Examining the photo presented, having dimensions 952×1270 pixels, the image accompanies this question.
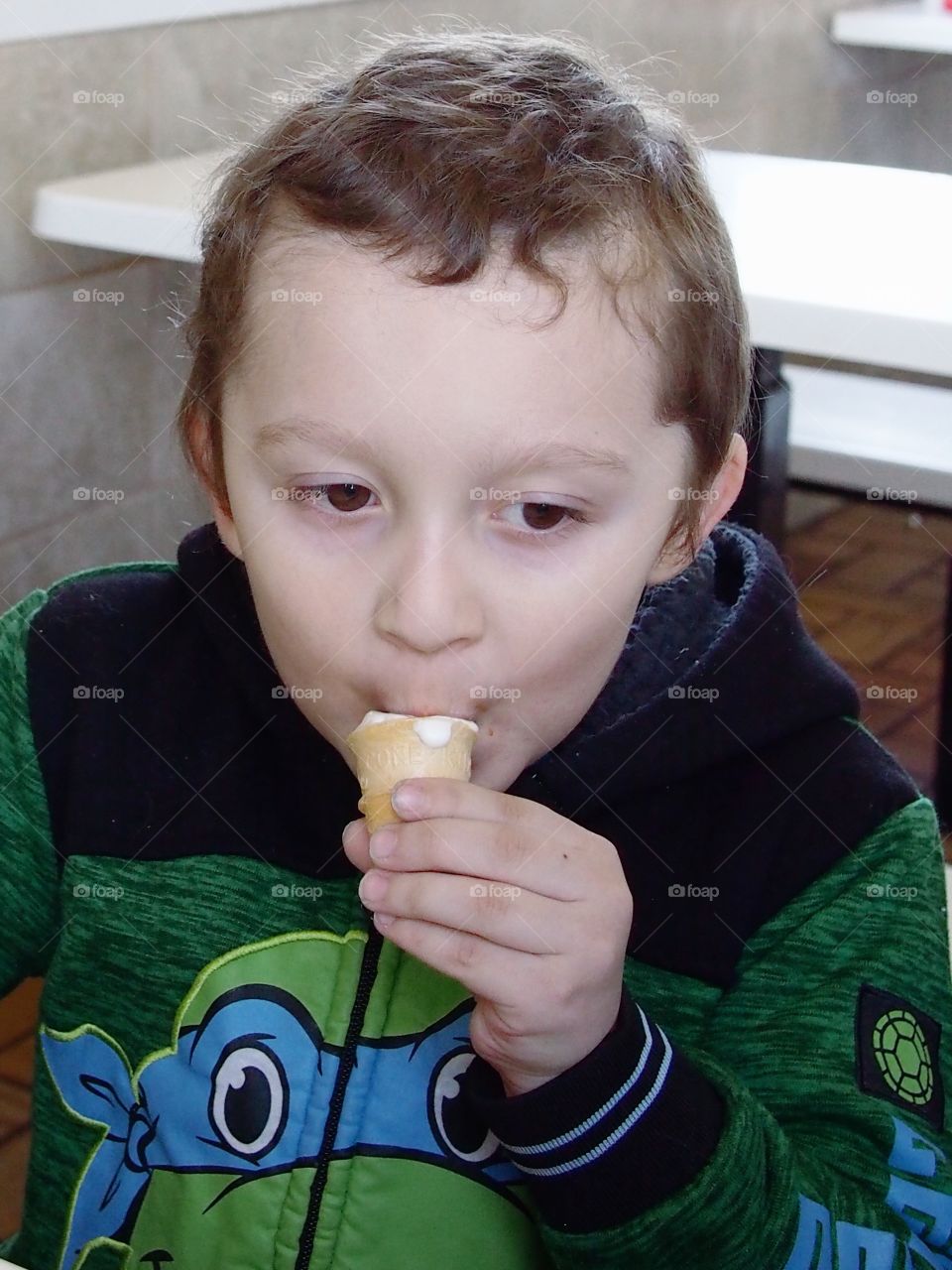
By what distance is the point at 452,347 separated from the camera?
35.1 inches

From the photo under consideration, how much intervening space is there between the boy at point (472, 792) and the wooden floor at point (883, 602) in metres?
1.29

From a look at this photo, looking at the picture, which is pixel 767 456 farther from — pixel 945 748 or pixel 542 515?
pixel 542 515

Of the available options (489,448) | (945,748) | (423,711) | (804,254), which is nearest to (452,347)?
(489,448)

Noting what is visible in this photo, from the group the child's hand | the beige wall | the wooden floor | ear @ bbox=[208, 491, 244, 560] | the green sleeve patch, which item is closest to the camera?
the child's hand

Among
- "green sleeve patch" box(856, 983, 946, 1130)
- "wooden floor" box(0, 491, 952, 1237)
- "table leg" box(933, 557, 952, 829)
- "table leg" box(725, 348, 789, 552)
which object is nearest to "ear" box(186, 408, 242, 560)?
"green sleeve patch" box(856, 983, 946, 1130)

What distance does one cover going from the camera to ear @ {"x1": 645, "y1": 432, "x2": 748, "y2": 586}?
3.56ft

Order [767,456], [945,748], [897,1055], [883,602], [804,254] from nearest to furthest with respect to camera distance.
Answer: [897,1055] < [804,254] < [767,456] < [945,748] < [883,602]

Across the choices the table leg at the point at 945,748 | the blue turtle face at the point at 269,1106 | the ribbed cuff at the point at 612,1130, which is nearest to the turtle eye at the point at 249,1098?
the blue turtle face at the point at 269,1106

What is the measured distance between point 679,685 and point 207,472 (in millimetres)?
351

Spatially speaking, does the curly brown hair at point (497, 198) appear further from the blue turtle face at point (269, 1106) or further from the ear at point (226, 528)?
the blue turtle face at point (269, 1106)

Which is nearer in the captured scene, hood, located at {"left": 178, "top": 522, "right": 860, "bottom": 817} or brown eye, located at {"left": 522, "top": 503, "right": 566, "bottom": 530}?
brown eye, located at {"left": 522, "top": 503, "right": 566, "bottom": 530}

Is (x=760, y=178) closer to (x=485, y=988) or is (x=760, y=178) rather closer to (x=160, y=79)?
(x=160, y=79)

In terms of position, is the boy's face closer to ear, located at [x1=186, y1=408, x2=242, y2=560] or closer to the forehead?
the forehead

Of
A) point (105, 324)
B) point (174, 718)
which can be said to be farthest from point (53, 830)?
point (105, 324)
